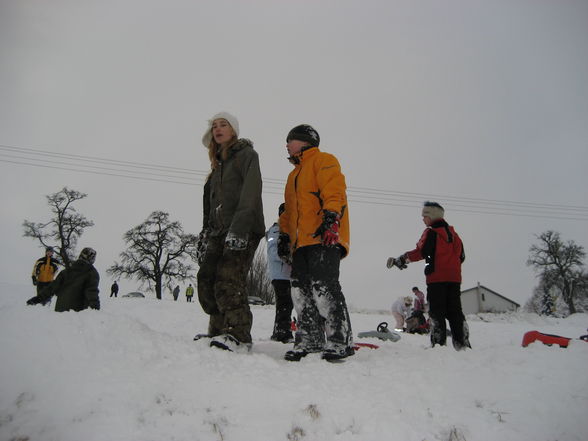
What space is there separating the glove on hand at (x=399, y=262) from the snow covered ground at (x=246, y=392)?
2.08 metres

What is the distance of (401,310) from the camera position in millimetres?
14031

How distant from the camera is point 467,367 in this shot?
271cm

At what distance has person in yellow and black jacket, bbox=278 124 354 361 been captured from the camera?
313 centimetres

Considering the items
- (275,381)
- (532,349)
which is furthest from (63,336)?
(532,349)

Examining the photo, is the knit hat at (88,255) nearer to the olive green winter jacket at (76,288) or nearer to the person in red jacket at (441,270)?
the olive green winter jacket at (76,288)

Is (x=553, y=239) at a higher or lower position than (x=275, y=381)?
higher

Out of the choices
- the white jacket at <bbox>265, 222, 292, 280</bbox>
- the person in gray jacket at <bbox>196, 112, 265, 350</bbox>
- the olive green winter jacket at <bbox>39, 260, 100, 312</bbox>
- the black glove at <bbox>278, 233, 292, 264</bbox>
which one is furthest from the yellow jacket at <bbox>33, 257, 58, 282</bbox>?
the black glove at <bbox>278, 233, 292, 264</bbox>

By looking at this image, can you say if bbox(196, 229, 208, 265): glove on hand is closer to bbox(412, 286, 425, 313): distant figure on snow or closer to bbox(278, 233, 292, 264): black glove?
bbox(278, 233, 292, 264): black glove

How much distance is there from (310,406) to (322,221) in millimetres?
1603

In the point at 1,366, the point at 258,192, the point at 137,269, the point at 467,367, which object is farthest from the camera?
the point at 137,269

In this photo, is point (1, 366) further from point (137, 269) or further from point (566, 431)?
point (137, 269)

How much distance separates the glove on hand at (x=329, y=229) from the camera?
3.11 metres

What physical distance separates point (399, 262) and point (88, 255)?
4949 mm

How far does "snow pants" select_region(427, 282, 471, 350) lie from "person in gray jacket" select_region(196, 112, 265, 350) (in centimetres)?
242
